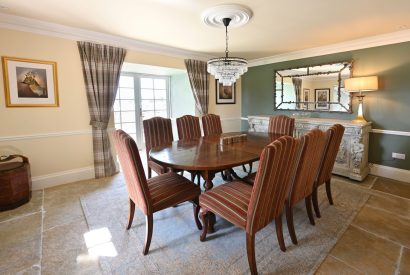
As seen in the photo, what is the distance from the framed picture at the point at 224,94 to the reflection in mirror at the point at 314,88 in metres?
1.08

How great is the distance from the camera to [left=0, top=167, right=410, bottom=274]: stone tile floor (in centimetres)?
164

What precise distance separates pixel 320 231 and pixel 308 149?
0.89 m

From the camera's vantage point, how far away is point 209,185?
6.46ft

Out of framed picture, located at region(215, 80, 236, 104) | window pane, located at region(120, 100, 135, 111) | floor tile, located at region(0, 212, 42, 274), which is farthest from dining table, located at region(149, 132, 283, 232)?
window pane, located at region(120, 100, 135, 111)

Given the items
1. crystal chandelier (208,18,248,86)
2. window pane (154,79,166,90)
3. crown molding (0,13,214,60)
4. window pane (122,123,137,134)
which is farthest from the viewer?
window pane (154,79,166,90)

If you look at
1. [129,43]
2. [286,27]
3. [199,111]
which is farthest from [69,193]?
[286,27]

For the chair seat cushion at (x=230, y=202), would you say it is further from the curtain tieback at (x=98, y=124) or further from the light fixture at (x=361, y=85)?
the light fixture at (x=361, y=85)

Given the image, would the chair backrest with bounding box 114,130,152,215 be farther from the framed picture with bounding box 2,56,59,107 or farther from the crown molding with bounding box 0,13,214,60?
the crown molding with bounding box 0,13,214,60

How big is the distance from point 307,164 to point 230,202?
0.75 m

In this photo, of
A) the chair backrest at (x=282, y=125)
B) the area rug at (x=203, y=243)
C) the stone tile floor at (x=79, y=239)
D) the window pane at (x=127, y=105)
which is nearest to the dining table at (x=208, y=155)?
the area rug at (x=203, y=243)

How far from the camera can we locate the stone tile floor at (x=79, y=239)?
1.64 m

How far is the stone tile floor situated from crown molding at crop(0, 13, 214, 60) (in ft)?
7.14

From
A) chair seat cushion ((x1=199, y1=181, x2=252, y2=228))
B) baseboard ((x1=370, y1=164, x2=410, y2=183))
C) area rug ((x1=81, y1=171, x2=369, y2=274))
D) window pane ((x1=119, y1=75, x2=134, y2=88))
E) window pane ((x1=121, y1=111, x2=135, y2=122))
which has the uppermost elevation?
window pane ((x1=119, y1=75, x2=134, y2=88))

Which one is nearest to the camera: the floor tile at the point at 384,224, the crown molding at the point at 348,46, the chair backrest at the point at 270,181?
the chair backrest at the point at 270,181
